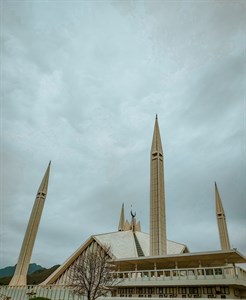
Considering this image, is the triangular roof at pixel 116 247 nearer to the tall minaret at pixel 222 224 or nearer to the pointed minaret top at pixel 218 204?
the tall minaret at pixel 222 224

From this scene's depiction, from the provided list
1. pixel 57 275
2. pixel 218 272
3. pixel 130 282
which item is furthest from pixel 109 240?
pixel 218 272

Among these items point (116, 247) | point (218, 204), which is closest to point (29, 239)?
point (116, 247)

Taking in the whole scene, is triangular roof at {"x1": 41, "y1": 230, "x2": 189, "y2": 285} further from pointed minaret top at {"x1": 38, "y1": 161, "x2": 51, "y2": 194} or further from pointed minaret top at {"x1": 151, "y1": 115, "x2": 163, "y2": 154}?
pointed minaret top at {"x1": 38, "y1": 161, "x2": 51, "y2": 194}

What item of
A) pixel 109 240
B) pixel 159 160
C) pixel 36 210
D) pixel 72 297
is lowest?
pixel 72 297

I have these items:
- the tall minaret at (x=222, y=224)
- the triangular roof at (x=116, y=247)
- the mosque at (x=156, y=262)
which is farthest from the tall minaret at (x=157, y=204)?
the tall minaret at (x=222, y=224)

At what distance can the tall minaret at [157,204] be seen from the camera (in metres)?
29.8

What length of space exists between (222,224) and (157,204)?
1558 cm

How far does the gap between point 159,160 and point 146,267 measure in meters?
14.1

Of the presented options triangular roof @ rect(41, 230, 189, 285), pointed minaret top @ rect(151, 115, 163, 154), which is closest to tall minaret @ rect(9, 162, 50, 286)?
triangular roof @ rect(41, 230, 189, 285)

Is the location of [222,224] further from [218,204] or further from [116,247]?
[116,247]

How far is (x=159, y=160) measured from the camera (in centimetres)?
3572

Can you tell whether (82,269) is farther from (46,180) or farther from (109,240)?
(46,180)

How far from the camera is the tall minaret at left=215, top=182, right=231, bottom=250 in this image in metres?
39.6

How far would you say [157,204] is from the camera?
32.2 metres
